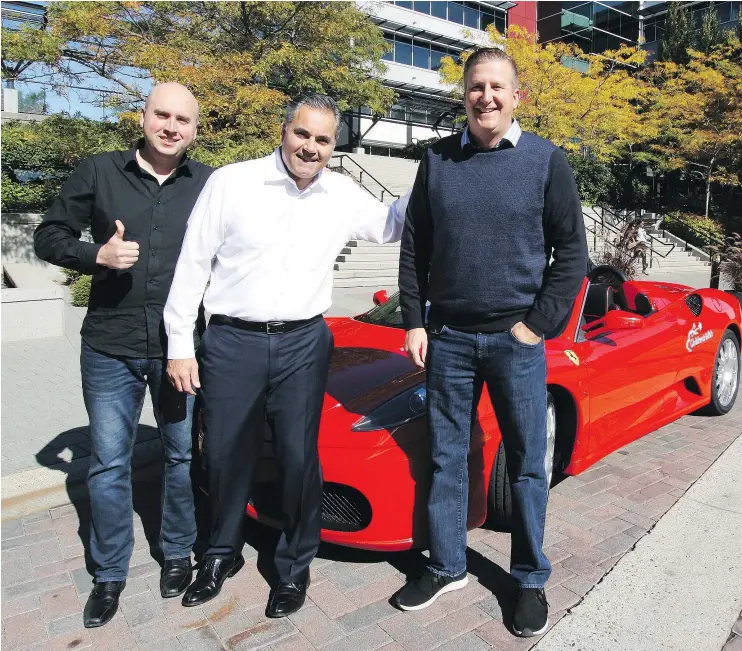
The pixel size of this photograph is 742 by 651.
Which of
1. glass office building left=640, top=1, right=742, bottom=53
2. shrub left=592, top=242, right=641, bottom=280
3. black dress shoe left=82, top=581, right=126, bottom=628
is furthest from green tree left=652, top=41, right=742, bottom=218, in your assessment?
black dress shoe left=82, top=581, right=126, bottom=628

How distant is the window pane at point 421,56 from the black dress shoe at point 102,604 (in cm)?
3579

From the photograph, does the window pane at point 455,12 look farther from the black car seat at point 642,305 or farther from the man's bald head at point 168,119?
the man's bald head at point 168,119

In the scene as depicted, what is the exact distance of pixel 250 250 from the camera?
2506 mm

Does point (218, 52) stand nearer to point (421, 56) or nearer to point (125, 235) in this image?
point (125, 235)

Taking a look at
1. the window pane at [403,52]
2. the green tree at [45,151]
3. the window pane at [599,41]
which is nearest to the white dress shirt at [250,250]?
the green tree at [45,151]

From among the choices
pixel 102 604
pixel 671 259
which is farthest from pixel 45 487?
pixel 671 259

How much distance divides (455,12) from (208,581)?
38.8m

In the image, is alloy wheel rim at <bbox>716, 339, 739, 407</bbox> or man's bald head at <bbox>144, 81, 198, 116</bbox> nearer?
man's bald head at <bbox>144, 81, 198, 116</bbox>

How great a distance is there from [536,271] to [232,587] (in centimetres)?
185

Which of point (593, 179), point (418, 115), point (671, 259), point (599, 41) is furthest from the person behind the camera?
point (599, 41)

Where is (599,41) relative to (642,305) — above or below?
above

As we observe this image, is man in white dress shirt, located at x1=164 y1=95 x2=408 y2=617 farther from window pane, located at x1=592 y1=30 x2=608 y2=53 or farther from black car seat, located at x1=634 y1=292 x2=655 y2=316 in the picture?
window pane, located at x1=592 y1=30 x2=608 y2=53

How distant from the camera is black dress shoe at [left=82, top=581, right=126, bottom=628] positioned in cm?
255

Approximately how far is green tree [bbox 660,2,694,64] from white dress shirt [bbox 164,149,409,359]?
36342 mm
